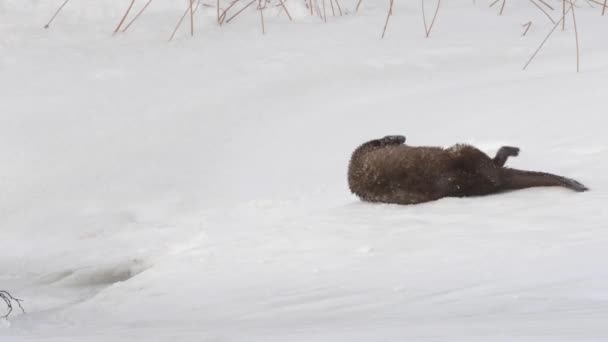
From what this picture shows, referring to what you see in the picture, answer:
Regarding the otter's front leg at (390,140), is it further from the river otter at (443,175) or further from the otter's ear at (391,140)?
the river otter at (443,175)

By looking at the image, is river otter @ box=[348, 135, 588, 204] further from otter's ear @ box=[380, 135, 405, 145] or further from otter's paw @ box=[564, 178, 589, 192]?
otter's ear @ box=[380, 135, 405, 145]

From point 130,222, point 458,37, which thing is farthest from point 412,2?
point 130,222

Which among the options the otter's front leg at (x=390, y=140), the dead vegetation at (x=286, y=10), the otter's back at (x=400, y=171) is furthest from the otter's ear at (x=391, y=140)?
the dead vegetation at (x=286, y=10)

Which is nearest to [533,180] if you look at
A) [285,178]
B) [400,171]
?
[400,171]

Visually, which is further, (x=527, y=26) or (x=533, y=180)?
(x=527, y=26)

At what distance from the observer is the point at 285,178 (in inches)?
178

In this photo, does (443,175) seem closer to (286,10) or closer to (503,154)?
(503,154)

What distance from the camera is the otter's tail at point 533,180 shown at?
3445 mm

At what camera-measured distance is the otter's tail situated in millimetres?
3445

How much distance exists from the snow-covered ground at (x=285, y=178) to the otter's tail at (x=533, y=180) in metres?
0.03

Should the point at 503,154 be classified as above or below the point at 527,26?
above

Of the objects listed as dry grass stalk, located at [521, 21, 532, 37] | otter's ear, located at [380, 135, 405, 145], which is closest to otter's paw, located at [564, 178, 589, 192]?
otter's ear, located at [380, 135, 405, 145]

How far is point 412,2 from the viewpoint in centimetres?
706

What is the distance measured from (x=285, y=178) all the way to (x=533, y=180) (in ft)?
4.07
